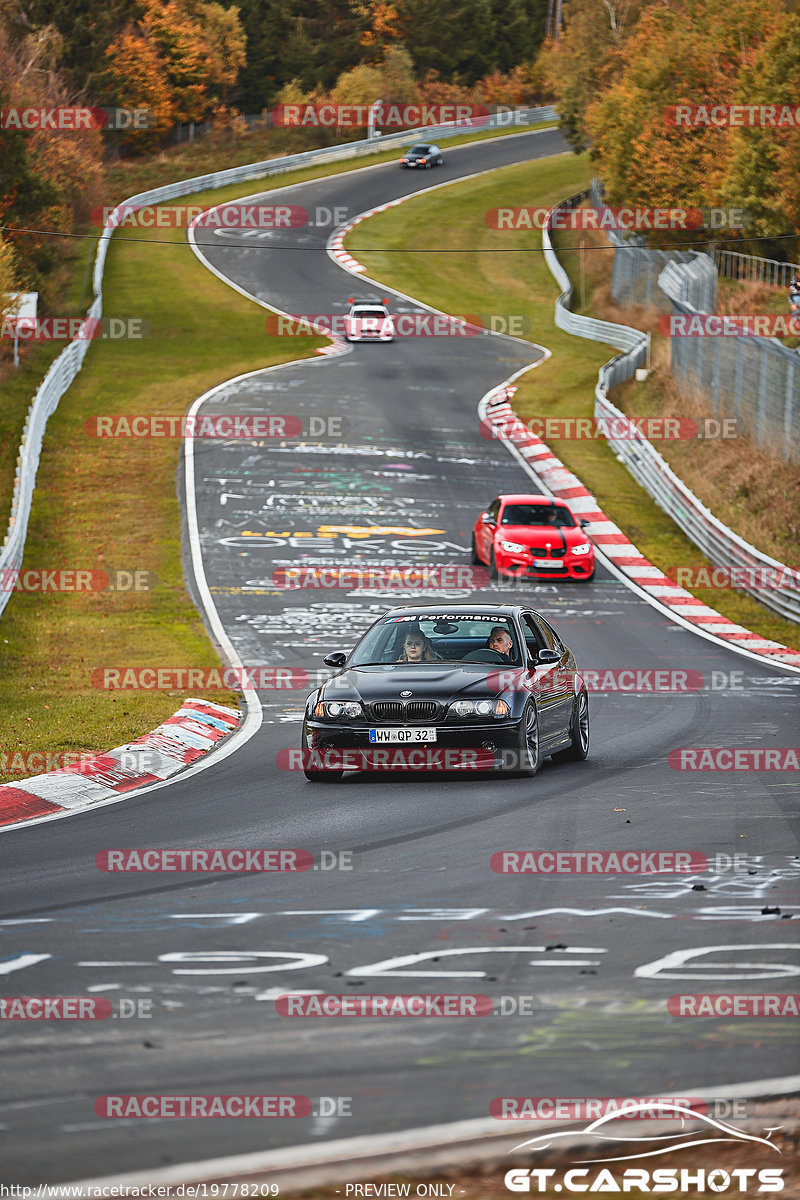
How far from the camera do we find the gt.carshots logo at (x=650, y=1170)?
484 centimetres

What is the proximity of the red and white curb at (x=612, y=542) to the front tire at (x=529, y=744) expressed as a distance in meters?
9.96

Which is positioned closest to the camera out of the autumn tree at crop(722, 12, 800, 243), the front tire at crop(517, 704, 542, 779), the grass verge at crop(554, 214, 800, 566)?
the front tire at crop(517, 704, 542, 779)

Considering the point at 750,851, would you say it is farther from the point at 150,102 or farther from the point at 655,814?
the point at 150,102

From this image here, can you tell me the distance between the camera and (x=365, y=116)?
322ft

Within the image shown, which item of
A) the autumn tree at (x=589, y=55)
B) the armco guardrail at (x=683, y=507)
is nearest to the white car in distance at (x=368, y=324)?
the armco guardrail at (x=683, y=507)

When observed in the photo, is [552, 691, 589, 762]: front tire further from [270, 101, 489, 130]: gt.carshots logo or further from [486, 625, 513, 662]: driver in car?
[270, 101, 489, 130]: gt.carshots logo

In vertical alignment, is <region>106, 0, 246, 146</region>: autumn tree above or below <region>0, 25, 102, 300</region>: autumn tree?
above

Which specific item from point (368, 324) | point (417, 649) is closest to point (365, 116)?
point (368, 324)

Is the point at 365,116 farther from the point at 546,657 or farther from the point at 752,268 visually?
the point at 546,657

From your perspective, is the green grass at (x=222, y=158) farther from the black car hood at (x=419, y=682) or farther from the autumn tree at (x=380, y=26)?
the black car hood at (x=419, y=682)

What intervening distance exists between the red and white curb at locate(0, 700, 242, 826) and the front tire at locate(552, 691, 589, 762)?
3.34 meters

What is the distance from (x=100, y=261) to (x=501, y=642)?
167 ft

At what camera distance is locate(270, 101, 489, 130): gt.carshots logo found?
9662 cm

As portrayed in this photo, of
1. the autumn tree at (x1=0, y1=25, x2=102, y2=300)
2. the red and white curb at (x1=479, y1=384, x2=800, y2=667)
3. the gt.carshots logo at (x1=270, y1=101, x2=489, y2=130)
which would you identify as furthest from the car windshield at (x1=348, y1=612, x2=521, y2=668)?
the gt.carshots logo at (x1=270, y1=101, x2=489, y2=130)
